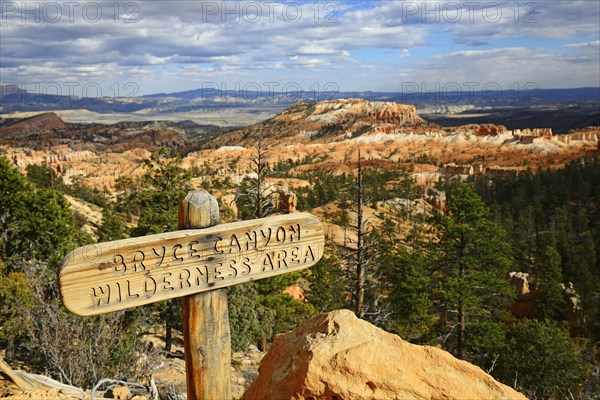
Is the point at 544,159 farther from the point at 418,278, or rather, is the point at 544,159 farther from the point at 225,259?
the point at 225,259

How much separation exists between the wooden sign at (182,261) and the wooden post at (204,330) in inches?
3.9

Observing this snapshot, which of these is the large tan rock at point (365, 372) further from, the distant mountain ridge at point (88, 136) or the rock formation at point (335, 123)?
the distant mountain ridge at point (88, 136)

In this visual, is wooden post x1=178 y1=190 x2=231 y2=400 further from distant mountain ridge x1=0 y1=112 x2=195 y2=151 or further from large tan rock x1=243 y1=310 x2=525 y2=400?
distant mountain ridge x1=0 y1=112 x2=195 y2=151

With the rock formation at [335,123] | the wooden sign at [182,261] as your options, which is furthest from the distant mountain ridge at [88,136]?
the wooden sign at [182,261]

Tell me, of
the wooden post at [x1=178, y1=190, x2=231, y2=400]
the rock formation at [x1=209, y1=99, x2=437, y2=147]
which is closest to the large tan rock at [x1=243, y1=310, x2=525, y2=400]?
the wooden post at [x1=178, y1=190, x2=231, y2=400]

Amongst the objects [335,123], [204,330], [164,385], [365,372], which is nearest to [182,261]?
[204,330]

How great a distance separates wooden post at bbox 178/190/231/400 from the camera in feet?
9.34

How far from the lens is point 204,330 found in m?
2.93

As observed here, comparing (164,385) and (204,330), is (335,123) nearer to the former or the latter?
(164,385)

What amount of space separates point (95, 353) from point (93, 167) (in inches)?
4112

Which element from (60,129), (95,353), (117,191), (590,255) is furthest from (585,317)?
(60,129)

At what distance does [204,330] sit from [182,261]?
1.67 ft

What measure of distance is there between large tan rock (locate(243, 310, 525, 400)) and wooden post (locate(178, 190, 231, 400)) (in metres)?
0.42

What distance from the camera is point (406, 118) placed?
157 meters
